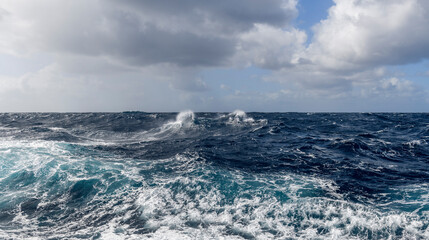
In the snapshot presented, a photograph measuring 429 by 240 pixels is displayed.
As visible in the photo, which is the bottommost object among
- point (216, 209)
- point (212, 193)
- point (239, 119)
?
point (216, 209)

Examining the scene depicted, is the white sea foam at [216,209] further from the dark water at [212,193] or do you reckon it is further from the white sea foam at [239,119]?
the white sea foam at [239,119]

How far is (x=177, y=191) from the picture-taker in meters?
13.2

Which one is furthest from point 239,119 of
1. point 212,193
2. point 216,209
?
point 216,209

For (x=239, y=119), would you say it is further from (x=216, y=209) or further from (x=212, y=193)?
(x=216, y=209)

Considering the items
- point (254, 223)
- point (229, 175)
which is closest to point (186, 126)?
point (229, 175)

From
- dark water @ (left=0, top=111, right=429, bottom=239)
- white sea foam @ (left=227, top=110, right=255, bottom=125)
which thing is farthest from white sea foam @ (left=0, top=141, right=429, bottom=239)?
white sea foam @ (left=227, top=110, right=255, bottom=125)

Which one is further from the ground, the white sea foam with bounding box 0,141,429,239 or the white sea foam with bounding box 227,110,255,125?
the white sea foam with bounding box 227,110,255,125

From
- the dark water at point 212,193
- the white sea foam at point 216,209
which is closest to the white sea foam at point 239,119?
the dark water at point 212,193

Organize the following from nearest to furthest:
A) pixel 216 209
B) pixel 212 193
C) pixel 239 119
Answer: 1. pixel 216 209
2. pixel 212 193
3. pixel 239 119

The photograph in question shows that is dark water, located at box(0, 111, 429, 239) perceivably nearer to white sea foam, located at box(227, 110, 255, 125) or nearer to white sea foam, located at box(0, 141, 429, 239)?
white sea foam, located at box(0, 141, 429, 239)

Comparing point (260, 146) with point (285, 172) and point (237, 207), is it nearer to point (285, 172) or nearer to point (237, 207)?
point (285, 172)

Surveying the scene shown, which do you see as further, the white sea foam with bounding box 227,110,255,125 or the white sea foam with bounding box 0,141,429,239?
the white sea foam with bounding box 227,110,255,125

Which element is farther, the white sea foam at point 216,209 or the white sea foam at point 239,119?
the white sea foam at point 239,119

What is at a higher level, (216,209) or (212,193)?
(212,193)
